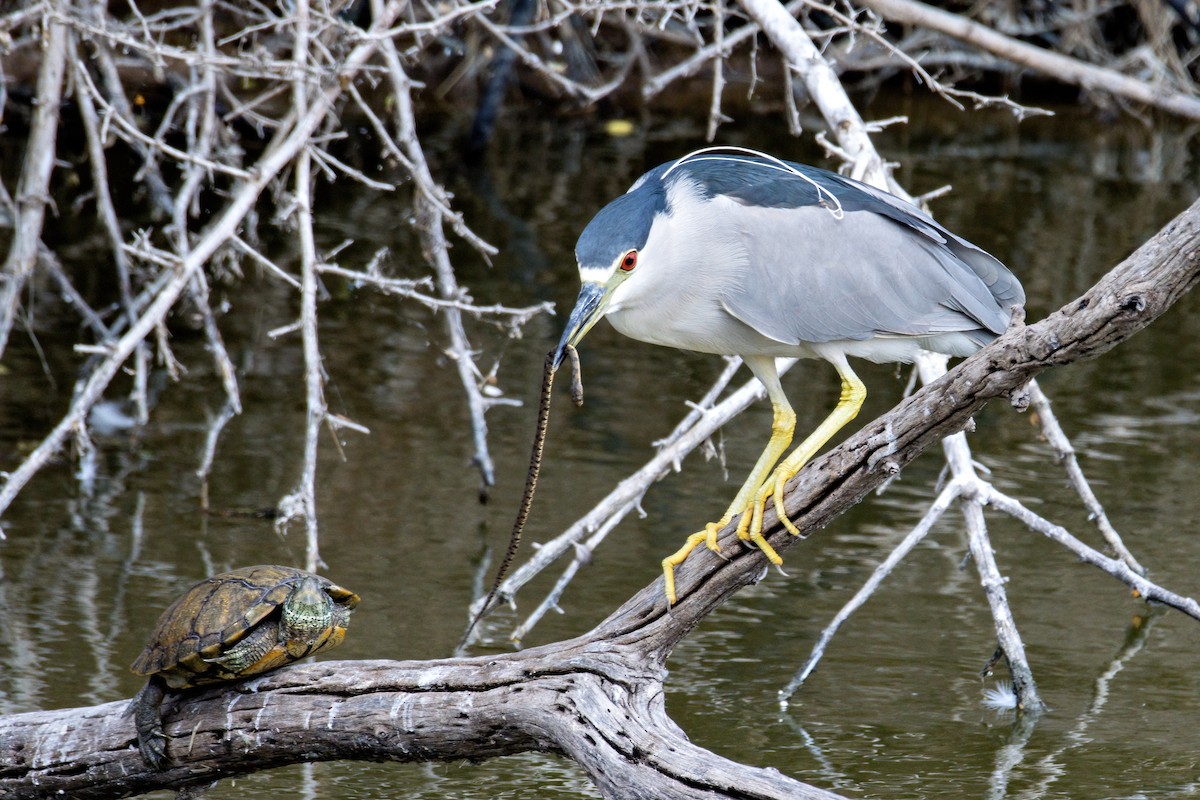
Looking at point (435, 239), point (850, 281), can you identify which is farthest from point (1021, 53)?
point (850, 281)

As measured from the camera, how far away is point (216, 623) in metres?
3.56

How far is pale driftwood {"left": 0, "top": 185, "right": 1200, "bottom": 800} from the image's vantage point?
2844 millimetres

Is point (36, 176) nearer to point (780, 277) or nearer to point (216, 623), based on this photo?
point (216, 623)

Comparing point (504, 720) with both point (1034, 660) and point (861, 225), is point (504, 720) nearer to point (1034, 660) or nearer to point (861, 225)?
point (861, 225)

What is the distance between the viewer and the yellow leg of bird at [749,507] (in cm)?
345

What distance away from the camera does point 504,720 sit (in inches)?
133

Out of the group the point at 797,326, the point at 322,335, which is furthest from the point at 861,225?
the point at 322,335

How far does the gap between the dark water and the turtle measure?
709mm

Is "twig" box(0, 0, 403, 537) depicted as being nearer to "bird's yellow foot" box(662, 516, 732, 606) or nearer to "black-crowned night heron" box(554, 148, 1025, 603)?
"black-crowned night heron" box(554, 148, 1025, 603)

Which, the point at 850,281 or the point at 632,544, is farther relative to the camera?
the point at 632,544

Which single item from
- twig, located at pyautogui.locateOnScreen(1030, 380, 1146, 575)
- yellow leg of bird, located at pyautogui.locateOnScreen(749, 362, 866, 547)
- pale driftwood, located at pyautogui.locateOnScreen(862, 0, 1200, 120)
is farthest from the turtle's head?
pale driftwood, located at pyautogui.locateOnScreen(862, 0, 1200, 120)

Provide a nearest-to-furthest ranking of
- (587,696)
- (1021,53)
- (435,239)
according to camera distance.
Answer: (587,696) < (435,239) < (1021,53)

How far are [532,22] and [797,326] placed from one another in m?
8.85

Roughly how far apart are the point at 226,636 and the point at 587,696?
0.91 metres
